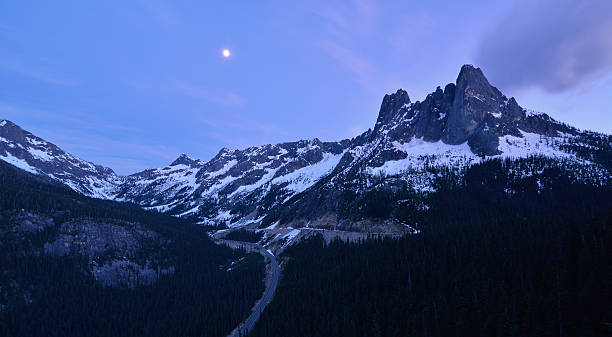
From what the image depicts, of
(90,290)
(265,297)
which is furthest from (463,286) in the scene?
(90,290)

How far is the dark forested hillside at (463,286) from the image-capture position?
57594 mm

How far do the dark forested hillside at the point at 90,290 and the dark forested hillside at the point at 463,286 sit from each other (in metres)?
23.0

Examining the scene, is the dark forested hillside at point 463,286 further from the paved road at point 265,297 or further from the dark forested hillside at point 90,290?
the dark forested hillside at point 90,290

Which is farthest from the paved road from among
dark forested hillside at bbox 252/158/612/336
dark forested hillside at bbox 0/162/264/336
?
dark forested hillside at bbox 252/158/612/336

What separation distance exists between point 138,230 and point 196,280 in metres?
63.7

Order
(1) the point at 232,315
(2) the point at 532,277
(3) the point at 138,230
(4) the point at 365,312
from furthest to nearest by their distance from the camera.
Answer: (3) the point at 138,230
(1) the point at 232,315
(4) the point at 365,312
(2) the point at 532,277

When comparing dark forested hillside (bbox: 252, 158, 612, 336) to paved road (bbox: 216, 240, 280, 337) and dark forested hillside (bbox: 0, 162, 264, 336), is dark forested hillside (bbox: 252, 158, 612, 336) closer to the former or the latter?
paved road (bbox: 216, 240, 280, 337)

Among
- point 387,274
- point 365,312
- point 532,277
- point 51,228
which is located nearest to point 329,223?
point 387,274

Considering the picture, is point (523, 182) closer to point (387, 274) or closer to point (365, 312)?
point (387, 274)

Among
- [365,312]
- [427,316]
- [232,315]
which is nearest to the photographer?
[427,316]

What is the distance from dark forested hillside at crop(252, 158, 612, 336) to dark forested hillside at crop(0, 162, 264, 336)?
22969 millimetres

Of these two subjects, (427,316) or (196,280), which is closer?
(427,316)

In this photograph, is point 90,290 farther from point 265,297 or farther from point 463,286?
point 463,286

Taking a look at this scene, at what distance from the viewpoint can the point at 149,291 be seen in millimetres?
126562
